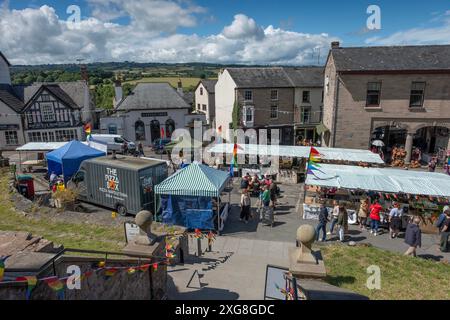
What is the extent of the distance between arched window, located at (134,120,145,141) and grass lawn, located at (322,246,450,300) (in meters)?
28.2

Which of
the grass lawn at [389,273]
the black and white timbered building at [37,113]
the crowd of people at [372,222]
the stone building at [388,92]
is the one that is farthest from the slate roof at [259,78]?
the grass lawn at [389,273]

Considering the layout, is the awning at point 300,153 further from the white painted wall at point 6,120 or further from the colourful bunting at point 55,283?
the white painted wall at point 6,120

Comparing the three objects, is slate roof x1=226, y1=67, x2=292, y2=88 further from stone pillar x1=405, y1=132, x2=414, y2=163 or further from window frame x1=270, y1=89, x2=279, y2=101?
stone pillar x1=405, y1=132, x2=414, y2=163

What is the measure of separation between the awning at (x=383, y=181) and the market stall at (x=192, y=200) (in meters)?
4.69

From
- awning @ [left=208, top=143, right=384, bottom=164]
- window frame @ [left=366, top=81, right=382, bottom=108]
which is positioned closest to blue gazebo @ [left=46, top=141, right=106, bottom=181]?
awning @ [left=208, top=143, right=384, bottom=164]

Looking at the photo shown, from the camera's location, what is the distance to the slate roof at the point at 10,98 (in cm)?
3250

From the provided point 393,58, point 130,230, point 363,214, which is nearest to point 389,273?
point 363,214

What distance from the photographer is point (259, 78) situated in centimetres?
3569

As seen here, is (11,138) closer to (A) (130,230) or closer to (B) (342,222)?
(A) (130,230)

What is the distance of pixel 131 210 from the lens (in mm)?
14938

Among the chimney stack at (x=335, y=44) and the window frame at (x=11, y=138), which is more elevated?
the chimney stack at (x=335, y=44)

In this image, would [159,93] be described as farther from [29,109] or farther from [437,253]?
[437,253]

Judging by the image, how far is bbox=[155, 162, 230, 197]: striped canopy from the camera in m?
13.5
